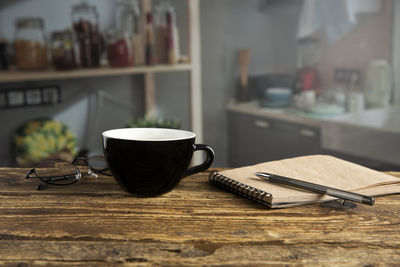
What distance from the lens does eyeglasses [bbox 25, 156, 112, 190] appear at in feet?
2.48

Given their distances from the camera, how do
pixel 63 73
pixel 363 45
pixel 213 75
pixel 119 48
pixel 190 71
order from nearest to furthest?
pixel 63 73 < pixel 119 48 < pixel 190 71 < pixel 363 45 < pixel 213 75

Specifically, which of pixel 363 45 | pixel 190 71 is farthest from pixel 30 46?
pixel 363 45

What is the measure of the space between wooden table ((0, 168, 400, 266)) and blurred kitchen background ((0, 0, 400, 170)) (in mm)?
1482

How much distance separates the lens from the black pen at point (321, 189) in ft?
2.05

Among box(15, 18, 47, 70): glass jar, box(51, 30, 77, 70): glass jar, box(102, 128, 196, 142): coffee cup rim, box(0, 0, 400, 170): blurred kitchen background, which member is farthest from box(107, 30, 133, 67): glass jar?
box(102, 128, 196, 142): coffee cup rim

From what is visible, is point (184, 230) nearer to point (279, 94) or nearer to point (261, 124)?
point (261, 124)

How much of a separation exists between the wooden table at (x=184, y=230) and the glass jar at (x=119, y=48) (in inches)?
62.2

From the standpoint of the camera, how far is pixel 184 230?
1.81ft

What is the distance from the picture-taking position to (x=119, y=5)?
7.55 feet

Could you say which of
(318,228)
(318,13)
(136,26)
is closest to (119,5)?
(136,26)

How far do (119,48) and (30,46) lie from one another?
402 millimetres

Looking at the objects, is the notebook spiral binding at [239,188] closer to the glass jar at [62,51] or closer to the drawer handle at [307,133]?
the glass jar at [62,51]

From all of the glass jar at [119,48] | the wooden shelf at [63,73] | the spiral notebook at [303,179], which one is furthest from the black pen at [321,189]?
the glass jar at [119,48]

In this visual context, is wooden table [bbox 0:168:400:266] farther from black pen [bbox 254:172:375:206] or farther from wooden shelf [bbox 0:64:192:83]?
wooden shelf [bbox 0:64:192:83]
